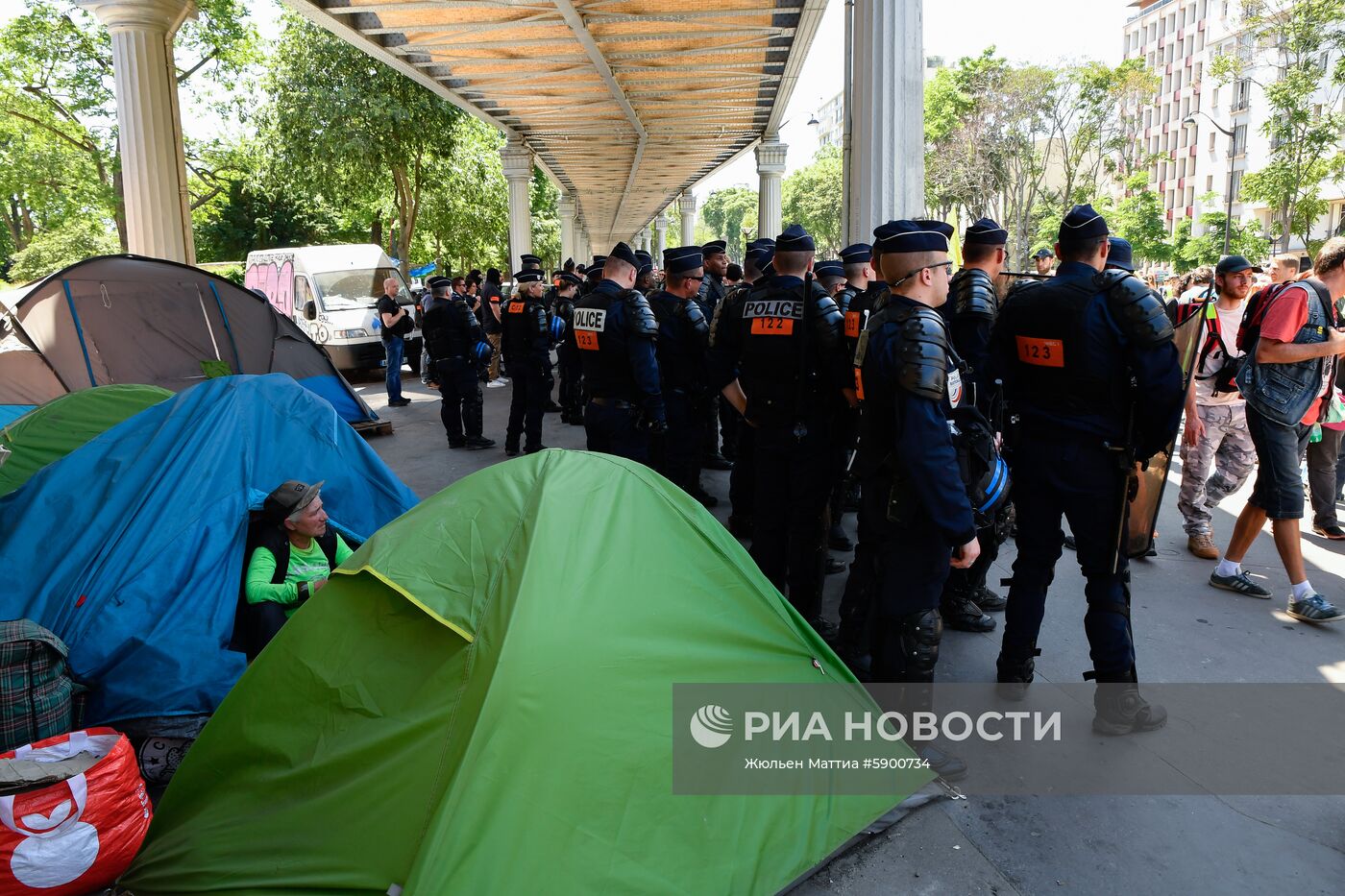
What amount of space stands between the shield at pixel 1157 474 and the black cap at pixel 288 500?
11.5 ft

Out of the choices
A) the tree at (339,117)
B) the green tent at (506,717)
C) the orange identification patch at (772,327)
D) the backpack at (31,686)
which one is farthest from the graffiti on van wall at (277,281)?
the green tent at (506,717)

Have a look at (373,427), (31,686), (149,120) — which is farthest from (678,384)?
(149,120)

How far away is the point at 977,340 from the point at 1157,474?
1533 mm

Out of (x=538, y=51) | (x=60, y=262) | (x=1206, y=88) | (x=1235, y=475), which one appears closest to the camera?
(x=1235, y=475)

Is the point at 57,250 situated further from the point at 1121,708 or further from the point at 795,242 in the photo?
the point at 1121,708

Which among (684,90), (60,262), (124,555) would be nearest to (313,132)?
(684,90)

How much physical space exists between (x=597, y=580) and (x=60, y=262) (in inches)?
1518

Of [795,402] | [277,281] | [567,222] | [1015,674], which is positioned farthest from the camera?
[567,222]

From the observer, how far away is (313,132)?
24.1 m

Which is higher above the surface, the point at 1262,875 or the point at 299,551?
the point at 299,551

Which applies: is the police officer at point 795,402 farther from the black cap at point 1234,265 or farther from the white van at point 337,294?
the white van at point 337,294

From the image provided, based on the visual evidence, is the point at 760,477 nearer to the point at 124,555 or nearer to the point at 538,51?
the point at 124,555

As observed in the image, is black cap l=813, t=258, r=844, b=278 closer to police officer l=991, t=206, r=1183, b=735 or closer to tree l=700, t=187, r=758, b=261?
police officer l=991, t=206, r=1183, b=735

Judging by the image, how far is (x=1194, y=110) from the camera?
59.3m
